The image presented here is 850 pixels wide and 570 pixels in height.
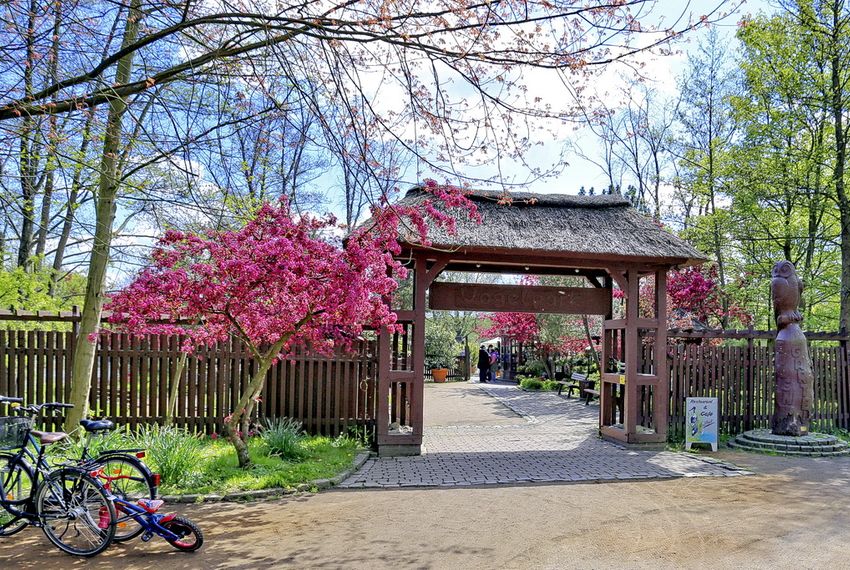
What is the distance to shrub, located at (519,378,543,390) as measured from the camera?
21203 millimetres

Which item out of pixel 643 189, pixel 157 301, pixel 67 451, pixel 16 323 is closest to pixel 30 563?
pixel 67 451

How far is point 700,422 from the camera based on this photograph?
9.32 m

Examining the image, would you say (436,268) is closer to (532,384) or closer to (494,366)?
(532,384)

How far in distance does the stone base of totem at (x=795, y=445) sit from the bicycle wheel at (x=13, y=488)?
9.82 meters

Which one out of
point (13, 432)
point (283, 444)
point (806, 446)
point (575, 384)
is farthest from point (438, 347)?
point (13, 432)

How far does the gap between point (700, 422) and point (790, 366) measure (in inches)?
72.6

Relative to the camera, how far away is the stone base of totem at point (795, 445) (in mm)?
9000

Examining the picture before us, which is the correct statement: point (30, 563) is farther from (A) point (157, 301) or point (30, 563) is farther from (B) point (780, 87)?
(B) point (780, 87)

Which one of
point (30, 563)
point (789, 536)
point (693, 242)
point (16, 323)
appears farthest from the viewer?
point (693, 242)

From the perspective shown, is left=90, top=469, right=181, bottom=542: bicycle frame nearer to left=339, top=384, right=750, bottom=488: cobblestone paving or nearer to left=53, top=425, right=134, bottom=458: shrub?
left=53, top=425, right=134, bottom=458: shrub

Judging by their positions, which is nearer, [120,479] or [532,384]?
[120,479]

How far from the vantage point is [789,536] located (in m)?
5.16

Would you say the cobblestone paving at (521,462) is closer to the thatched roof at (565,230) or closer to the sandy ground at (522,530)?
the sandy ground at (522,530)

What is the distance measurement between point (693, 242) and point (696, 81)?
6.92m
